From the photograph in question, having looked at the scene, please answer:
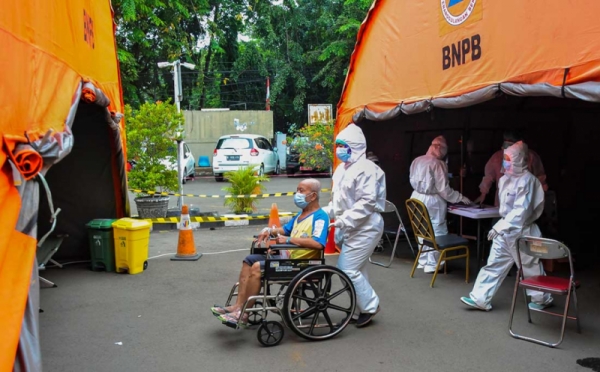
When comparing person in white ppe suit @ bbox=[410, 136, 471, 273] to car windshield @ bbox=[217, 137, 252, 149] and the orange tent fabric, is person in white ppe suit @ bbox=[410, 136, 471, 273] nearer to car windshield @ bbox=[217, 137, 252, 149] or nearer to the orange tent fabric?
the orange tent fabric

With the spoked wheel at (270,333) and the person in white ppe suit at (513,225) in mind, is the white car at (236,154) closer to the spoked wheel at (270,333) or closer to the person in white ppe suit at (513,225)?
the person in white ppe suit at (513,225)

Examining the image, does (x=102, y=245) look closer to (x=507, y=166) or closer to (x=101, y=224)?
(x=101, y=224)

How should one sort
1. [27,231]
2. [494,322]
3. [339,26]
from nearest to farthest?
[27,231] < [494,322] < [339,26]

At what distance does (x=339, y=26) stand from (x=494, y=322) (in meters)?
20.0

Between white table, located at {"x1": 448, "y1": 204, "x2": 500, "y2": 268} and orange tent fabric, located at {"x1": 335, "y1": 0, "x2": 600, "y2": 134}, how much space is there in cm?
149

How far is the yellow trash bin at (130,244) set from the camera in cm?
716

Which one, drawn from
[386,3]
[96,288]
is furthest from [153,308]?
[386,3]

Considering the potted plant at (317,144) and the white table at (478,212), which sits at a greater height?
the potted plant at (317,144)

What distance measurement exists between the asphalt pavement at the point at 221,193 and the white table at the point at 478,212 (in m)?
6.20

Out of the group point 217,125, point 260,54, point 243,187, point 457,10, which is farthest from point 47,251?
point 260,54

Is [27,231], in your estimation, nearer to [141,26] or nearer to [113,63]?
[113,63]

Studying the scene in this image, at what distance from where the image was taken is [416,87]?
7184 millimetres

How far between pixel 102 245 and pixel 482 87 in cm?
534

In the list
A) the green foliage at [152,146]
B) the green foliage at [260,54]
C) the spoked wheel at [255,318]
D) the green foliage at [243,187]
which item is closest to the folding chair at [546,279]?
the spoked wheel at [255,318]
